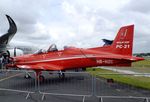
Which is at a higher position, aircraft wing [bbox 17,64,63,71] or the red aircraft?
the red aircraft

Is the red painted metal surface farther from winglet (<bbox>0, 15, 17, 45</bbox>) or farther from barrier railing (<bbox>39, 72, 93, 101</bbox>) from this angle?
winglet (<bbox>0, 15, 17, 45</bbox>)

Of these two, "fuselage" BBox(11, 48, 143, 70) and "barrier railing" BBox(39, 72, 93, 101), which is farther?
"fuselage" BBox(11, 48, 143, 70)

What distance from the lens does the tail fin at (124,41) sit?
19062 mm

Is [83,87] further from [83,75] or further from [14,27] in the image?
[14,27]

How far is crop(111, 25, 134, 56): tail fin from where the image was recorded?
19.1m

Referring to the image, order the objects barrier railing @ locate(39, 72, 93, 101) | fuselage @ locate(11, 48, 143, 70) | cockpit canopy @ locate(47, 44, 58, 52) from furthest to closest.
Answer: cockpit canopy @ locate(47, 44, 58, 52)
fuselage @ locate(11, 48, 143, 70)
barrier railing @ locate(39, 72, 93, 101)

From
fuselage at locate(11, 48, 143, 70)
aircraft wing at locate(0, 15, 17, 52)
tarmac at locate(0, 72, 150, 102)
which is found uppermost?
aircraft wing at locate(0, 15, 17, 52)

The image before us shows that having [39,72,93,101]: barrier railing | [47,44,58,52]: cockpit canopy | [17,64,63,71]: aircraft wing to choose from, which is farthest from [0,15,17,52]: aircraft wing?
[39,72,93,101]: barrier railing

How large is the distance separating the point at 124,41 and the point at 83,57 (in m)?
2.71

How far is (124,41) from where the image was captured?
19375mm

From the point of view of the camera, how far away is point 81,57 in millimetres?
19984

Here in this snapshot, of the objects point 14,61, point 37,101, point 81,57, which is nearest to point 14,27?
point 14,61

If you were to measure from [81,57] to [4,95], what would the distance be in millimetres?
8025

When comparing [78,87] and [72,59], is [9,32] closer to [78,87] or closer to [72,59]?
[72,59]
